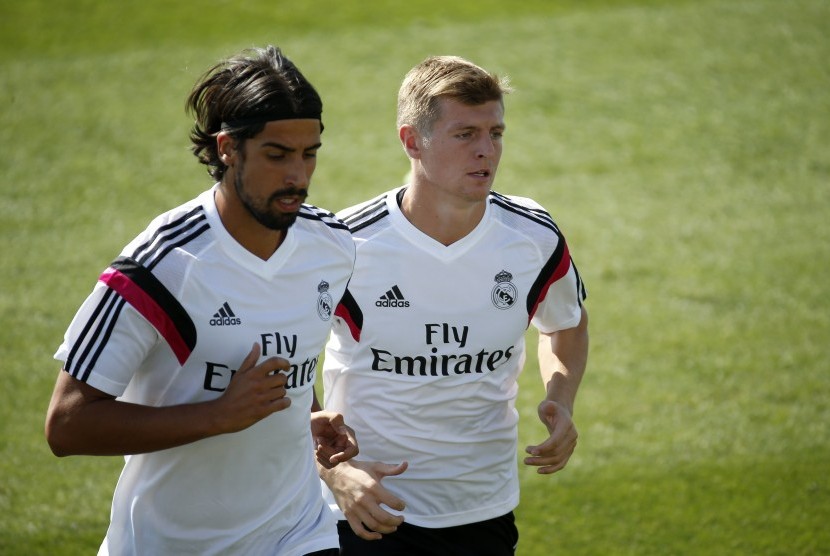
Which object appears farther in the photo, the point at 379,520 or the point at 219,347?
the point at 379,520

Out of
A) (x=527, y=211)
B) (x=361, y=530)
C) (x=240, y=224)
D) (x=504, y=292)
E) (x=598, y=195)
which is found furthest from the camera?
(x=598, y=195)

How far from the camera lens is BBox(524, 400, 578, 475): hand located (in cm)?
340

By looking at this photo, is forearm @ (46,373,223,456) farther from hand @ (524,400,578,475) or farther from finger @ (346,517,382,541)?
hand @ (524,400,578,475)

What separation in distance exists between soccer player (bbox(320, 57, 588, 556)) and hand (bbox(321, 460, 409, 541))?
34 centimetres

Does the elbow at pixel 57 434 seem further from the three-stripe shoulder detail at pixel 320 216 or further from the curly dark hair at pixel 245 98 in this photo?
the three-stripe shoulder detail at pixel 320 216

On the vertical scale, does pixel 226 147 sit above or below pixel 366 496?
above

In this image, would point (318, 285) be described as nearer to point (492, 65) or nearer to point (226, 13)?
point (492, 65)

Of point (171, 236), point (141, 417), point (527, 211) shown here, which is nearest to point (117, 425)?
point (141, 417)

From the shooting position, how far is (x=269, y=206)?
290 cm

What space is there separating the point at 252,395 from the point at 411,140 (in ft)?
4.53

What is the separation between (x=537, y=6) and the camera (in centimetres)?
1336

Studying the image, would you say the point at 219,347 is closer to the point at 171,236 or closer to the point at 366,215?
the point at 171,236

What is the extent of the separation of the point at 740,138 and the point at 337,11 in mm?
5237

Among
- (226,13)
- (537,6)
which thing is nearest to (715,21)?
(537,6)
